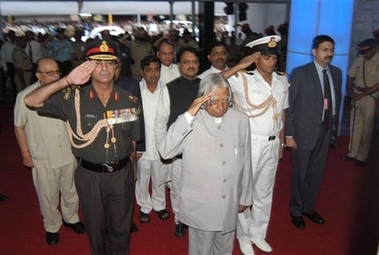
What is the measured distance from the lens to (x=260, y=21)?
A: 19594 millimetres

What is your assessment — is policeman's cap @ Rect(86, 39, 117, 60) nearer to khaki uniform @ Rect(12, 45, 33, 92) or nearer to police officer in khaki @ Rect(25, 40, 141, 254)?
police officer in khaki @ Rect(25, 40, 141, 254)

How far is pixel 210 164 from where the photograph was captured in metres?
2.57

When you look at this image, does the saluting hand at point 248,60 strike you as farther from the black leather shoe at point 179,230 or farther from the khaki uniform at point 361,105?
the khaki uniform at point 361,105

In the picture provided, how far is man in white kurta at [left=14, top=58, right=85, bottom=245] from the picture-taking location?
3.26 meters

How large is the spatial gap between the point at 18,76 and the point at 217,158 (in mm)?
8322

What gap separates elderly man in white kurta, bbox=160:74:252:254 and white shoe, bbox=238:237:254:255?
32.9 inches

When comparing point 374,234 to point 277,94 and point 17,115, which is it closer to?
point 277,94

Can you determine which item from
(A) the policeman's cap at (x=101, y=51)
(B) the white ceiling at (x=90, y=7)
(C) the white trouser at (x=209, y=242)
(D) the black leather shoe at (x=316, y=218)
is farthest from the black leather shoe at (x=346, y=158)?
(B) the white ceiling at (x=90, y=7)

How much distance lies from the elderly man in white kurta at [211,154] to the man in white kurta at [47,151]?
1182 mm

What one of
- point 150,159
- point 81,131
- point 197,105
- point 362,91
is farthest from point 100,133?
point 362,91

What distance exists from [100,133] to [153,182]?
1.40 m

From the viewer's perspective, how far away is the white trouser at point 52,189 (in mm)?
3451

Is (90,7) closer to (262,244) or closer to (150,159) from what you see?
(150,159)

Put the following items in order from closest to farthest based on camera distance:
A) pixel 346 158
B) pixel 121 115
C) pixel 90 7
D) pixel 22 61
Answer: pixel 121 115
pixel 346 158
pixel 22 61
pixel 90 7
